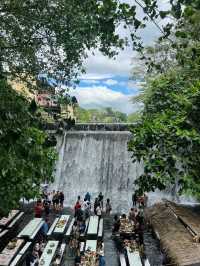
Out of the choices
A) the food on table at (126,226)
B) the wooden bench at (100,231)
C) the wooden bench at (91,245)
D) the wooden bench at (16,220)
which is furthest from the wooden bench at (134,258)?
the wooden bench at (16,220)

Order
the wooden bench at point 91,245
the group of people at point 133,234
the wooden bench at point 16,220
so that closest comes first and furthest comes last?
the wooden bench at point 91,245
the group of people at point 133,234
the wooden bench at point 16,220

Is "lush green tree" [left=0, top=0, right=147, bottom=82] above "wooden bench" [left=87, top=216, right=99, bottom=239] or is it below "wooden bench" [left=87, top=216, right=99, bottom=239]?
above

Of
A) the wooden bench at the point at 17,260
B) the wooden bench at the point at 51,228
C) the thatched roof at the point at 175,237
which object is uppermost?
the thatched roof at the point at 175,237

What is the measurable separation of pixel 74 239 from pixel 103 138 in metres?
12.9

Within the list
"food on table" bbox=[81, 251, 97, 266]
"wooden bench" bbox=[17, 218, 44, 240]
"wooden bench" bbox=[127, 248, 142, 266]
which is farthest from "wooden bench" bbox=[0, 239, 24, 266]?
"wooden bench" bbox=[127, 248, 142, 266]

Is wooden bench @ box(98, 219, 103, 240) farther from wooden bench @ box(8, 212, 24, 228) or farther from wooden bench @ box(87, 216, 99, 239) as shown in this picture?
wooden bench @ box(8, 212, 24, 228)

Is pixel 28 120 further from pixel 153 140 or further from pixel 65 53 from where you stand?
pixel 153 140

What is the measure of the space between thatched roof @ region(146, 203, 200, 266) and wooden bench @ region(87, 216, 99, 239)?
271 centimetres

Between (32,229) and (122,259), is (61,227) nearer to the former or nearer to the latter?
(32,229)

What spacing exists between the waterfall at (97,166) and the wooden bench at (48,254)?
9429mm

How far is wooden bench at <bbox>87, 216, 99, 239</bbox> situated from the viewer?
20250 millimetres

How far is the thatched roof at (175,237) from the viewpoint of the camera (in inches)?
487

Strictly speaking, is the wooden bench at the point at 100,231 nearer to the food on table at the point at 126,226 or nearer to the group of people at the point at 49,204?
the food on table at the point at 126,226

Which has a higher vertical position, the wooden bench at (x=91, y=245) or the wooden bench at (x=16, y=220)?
the wooden bench at (x=91, y=245)
